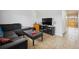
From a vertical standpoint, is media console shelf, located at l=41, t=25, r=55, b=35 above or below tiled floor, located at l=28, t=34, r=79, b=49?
above

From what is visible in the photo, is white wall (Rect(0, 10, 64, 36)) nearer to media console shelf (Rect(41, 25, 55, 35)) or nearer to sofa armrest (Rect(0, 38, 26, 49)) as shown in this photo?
Result: media console shelf (Rect(41, 25, 55, 35))

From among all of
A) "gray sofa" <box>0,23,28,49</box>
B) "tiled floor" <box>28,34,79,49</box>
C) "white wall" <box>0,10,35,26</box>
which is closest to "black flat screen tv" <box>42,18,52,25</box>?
"white wall" <box>0,10,35,26</box>

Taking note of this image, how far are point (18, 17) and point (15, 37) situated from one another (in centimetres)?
35

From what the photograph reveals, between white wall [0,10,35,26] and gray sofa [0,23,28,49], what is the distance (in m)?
0.08

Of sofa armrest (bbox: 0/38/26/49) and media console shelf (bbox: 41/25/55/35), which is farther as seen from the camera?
media console shelf (bbox: 41/25/55/35)

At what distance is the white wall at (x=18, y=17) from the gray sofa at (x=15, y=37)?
0.26 ft

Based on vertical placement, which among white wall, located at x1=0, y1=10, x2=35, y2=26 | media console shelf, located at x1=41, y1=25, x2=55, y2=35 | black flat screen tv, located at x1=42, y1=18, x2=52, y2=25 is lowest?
media console shelf, located at x1=41, y1=25, x2=55, y2=35

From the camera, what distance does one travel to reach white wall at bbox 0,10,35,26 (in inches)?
77.2

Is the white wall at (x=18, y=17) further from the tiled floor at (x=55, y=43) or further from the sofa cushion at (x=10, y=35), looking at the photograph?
the tiled floor at (x=55, y=43)
